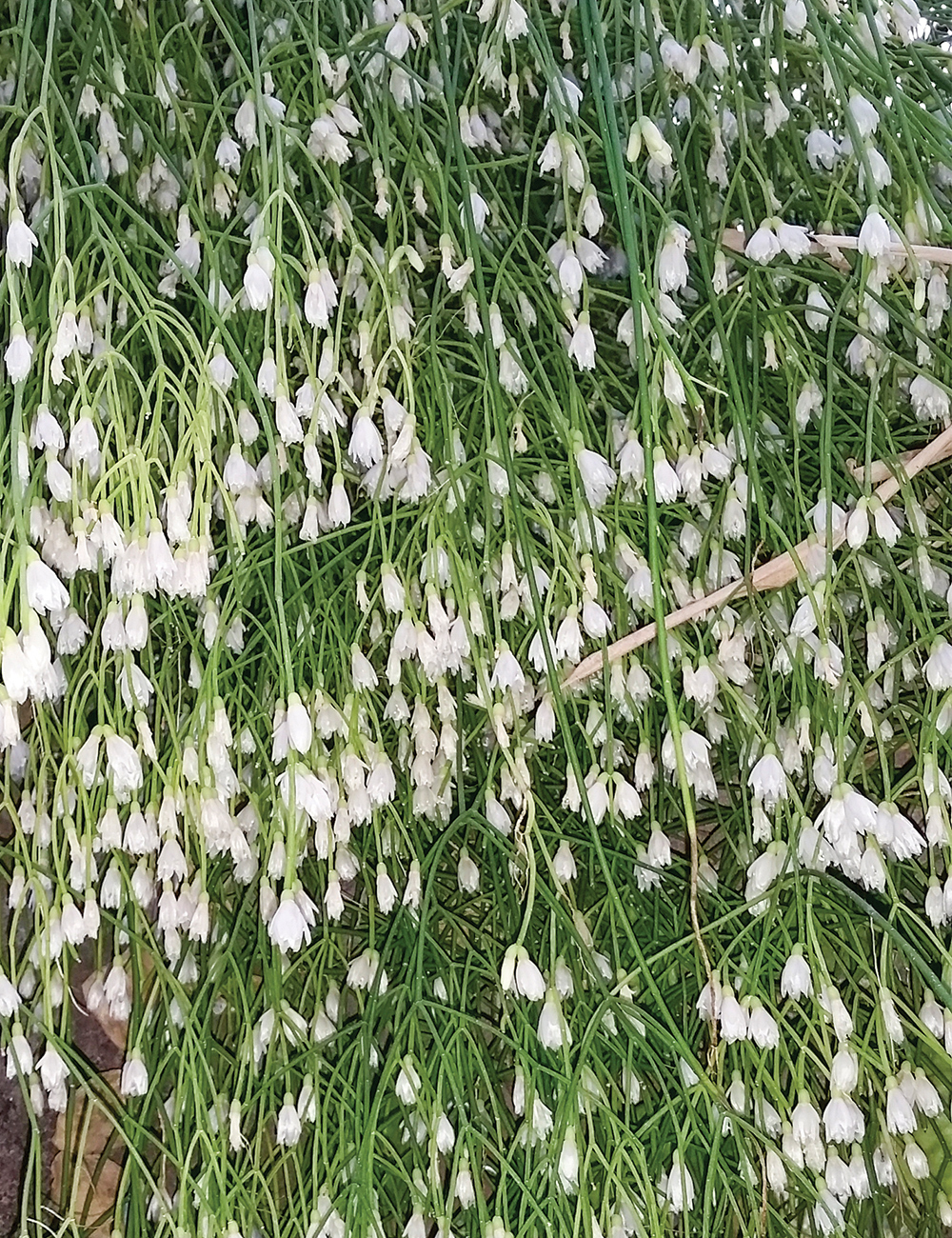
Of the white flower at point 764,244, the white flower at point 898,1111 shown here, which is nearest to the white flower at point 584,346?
the white flower at point 764,244

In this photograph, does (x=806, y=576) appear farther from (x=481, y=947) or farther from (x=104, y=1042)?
(x=104, y=1042)

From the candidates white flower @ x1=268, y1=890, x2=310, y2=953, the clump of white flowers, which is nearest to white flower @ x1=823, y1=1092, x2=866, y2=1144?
the clump of white flowers

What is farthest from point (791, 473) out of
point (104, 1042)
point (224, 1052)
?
point (104, 1042)

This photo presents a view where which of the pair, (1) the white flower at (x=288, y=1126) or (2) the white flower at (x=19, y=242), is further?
(1) the white flower at (x=288, y=1126)

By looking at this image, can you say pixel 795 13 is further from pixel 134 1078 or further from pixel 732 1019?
pixel 134 1078

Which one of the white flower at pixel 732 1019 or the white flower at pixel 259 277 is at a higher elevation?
the white flower at pixel 259 277

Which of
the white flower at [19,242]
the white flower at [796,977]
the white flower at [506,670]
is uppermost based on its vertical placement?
the white flower at [19,242]

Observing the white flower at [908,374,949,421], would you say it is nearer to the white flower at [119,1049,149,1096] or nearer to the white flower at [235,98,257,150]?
the white flower at [235,98,257,150]

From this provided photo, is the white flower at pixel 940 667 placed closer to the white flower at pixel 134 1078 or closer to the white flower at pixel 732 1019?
the white flower at pixel 732 1019
